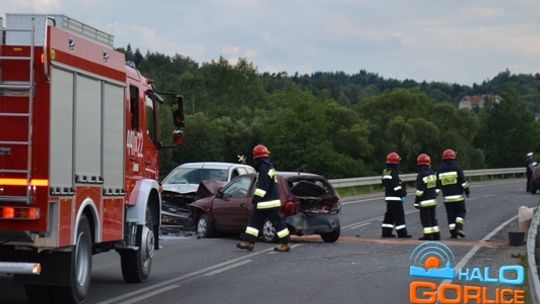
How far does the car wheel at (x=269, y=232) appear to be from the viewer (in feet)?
62.2

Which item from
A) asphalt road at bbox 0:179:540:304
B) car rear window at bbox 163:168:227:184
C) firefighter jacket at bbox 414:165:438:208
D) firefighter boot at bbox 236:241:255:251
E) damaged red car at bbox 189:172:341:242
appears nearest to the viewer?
asphalt road at bbox 0:179:540:304

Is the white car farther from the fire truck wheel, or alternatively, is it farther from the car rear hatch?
the fire truck wheel

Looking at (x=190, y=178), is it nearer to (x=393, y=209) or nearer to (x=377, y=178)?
(x=393, y=209)

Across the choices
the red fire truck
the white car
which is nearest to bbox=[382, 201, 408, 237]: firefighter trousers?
the white car

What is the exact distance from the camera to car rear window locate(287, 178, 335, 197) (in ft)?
64.6

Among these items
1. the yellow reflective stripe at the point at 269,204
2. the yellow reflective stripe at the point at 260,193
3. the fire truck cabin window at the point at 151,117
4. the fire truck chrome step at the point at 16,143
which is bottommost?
the yellow reflective stripe at the point at 269,204

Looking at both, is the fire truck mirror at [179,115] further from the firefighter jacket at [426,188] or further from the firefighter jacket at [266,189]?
the firefighter jacket at [426,188]

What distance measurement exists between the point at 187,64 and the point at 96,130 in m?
144

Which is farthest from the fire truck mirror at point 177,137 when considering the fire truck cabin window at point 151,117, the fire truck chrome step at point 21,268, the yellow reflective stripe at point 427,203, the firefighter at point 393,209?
the firefighter at point 393,209

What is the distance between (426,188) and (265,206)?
512cm

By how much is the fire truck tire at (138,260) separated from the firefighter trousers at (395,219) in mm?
9199

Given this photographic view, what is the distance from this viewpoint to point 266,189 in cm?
1734

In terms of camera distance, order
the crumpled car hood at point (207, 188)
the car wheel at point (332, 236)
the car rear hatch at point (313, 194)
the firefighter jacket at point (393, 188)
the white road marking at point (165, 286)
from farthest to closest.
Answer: the crumpled car hood at point (207, 188), the firefighter jacket at point (393, 188), the car wheel at point (332, 236), the car rear hatch at point (313, 194), the white road marking at point (165, 286)

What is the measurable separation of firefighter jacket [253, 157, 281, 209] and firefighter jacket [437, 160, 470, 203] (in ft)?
18.4
